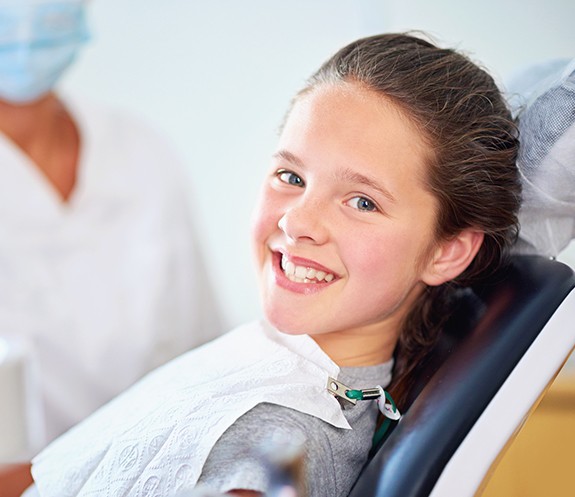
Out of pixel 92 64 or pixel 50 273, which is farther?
pixel 92 64

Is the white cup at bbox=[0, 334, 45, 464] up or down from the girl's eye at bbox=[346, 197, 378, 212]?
down

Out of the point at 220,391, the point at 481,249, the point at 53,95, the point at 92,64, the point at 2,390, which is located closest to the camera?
the point at 220,391

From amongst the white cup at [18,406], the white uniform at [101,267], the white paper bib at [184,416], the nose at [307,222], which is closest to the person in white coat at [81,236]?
the white uniform at [101,267]

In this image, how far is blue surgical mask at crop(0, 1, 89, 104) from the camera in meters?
2.08

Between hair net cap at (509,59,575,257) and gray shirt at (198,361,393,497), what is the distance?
37 centimetres

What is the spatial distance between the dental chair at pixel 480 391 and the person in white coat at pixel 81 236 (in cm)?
114

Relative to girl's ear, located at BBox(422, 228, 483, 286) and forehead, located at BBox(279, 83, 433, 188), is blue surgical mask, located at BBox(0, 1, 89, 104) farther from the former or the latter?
girl's ear, located at BBox(422, 228, 483, 286)

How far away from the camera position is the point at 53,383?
2.06 metres

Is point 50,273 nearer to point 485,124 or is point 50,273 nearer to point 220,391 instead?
point 220,391

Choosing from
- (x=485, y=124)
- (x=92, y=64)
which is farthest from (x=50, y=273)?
(x=485, y=124)

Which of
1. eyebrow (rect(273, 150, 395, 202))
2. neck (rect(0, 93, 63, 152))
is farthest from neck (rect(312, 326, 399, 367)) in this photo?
neck (rect(0, 93, 63, 152))

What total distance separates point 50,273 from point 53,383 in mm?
264

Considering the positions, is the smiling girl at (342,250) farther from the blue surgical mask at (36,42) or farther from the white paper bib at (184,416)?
the blue surgical mask at (36,42)

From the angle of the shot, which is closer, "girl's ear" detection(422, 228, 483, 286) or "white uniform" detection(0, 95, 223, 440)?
"girl's ear" detection(422, 228, 483, 286)
